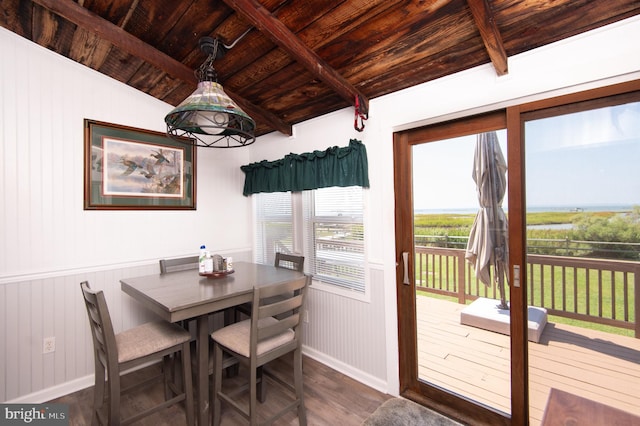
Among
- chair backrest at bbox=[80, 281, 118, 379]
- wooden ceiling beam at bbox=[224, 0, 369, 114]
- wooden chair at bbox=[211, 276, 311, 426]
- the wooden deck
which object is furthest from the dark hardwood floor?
wooden ceiling beam at bbox=[224, 0, 369, 114]

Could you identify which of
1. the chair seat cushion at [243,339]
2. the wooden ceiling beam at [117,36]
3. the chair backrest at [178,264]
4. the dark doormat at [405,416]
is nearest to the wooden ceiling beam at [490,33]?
the wooden ceiling beam at [117,36]

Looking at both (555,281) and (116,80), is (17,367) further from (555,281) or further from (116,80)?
(555,281)

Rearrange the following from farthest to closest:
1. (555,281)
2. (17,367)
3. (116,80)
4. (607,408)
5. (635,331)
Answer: (116,80), (17,367), (555,281), (635,331), (607,408)

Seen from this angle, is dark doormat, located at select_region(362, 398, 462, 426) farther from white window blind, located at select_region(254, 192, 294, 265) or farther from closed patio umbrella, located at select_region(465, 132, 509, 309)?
white window blind, located at select_region(254, 192, 294, 265)

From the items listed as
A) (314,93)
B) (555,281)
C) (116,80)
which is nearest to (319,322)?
(555,281)

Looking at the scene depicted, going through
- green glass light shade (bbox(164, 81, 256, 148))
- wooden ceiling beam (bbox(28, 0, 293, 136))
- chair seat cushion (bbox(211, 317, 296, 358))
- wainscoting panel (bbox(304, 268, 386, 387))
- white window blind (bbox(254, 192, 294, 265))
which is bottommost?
wainscoting panel (bbox(304, 268, 386, 387))

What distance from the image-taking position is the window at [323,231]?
2.55m

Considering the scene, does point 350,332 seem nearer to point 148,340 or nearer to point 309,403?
point 309,403

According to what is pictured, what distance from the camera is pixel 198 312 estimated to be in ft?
5.60

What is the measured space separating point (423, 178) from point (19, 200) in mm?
2983

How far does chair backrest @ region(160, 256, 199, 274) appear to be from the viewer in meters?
2.55

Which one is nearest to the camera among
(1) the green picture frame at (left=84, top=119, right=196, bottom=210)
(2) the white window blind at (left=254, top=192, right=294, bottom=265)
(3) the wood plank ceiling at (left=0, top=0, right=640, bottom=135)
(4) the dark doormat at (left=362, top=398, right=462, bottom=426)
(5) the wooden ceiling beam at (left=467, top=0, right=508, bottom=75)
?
(5) the wooden ceiling beam at (left=467, top=0, right=508, bottom=75)

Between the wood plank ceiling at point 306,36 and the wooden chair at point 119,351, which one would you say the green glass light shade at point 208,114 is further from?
the wooden chair at point 119,351

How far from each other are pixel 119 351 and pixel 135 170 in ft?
5.30
